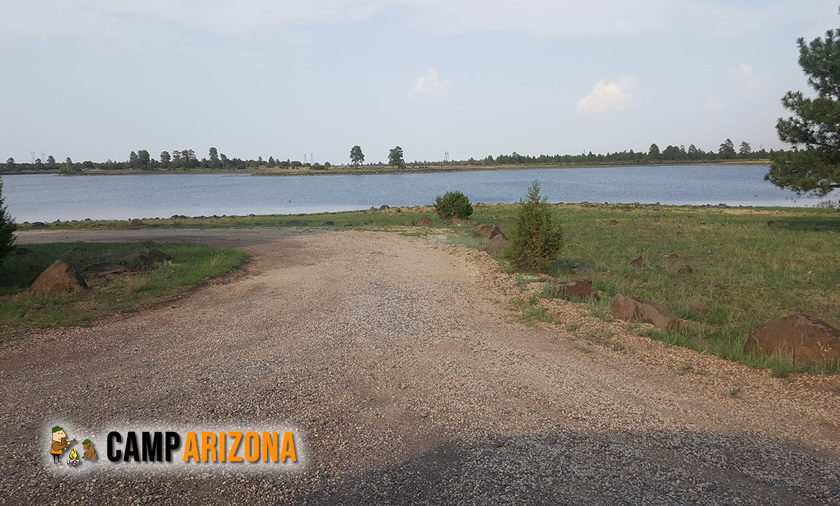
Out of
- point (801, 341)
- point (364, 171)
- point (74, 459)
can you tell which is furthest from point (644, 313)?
point (364, 171)

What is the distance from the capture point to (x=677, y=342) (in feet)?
27.2

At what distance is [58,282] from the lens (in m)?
11.6

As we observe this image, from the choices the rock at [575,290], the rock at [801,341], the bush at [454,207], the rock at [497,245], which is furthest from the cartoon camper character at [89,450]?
the bush at [454,207]

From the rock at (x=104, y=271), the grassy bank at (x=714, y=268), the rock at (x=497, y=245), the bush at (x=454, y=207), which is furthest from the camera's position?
the bush at (x=454, y=207)

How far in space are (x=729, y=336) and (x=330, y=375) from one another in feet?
20.1

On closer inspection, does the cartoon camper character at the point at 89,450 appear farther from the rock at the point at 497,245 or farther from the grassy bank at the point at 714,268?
the rock at the point at 497,245

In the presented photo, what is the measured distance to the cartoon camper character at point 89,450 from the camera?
4781 millimetres

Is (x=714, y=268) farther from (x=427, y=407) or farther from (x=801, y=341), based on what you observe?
(x=427, y=407)

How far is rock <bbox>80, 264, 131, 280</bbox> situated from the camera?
43.8ft

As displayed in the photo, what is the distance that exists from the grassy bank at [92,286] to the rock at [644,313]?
355 inches

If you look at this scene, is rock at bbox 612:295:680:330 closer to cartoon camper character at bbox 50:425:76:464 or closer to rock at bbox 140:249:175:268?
cartoon camper character at bbox 50:425:76:464

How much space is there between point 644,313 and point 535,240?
5336mm

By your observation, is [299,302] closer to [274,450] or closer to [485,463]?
[274,450]

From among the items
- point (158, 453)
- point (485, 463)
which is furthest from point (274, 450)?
point (485, 463)
